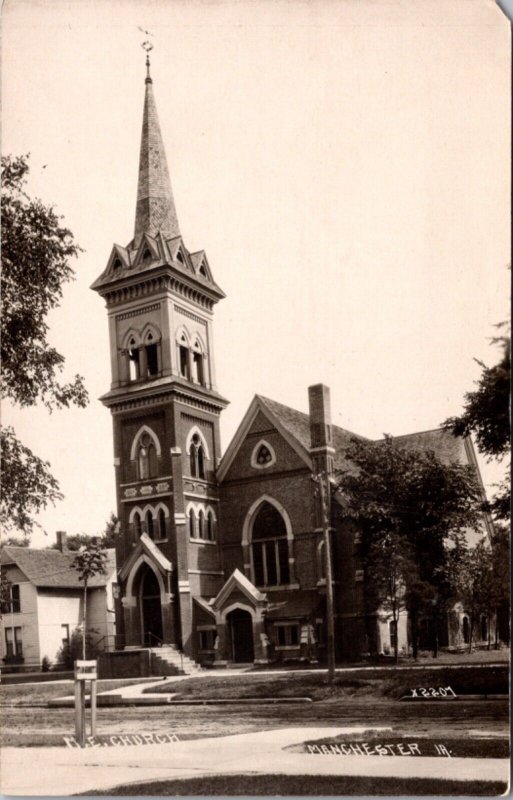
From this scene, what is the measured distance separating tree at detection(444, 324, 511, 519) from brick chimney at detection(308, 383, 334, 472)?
1617 millimetres

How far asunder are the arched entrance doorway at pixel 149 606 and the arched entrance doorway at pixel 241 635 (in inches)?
71.1

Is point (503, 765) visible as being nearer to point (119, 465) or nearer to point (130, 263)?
point (119, 465)

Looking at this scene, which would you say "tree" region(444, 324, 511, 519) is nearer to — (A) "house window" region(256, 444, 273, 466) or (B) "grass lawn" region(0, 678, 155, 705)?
(A) "house window" region(256, 444, 273, 466)

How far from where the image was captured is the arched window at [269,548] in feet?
42.3

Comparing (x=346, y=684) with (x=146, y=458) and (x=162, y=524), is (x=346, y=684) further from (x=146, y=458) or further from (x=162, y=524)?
(x=146, y=458)

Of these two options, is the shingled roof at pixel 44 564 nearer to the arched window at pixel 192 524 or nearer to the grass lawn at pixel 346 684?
the arched window at pixel 192 524

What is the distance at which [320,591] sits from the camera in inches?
510

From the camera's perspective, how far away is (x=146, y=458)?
14.2 metres

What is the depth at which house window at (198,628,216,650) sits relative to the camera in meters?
12.9

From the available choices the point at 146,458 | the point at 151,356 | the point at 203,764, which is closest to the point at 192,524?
the point at 146,458

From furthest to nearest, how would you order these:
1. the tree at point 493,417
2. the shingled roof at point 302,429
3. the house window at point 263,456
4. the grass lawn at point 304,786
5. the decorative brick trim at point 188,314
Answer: the house window at point 263,456 < the decorative brick trim at point 188,314 < the shingled roof at point 302,429 < the tree at point 493,417 < the grass lawn at point 304,786

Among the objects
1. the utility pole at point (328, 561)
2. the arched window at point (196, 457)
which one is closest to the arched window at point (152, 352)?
the arched window at point (196, 457)

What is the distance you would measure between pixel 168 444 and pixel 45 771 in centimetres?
570

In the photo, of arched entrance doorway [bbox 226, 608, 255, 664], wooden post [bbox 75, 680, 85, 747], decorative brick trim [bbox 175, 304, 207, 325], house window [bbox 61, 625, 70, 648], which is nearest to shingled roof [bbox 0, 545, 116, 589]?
house window [bbox 61, 625, 70, 648]
